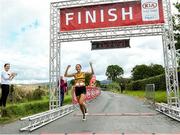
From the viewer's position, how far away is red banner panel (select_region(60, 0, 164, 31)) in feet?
49.9

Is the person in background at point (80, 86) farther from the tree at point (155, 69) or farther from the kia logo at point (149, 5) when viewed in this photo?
the tree at point (155, 69)

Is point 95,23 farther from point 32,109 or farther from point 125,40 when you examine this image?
point 32,109

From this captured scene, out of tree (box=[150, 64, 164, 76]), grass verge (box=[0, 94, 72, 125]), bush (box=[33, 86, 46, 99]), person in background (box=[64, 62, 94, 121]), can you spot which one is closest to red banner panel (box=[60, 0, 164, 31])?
grass verge (box=[0, 94, 72, 125])

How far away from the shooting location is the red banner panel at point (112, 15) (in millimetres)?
15203

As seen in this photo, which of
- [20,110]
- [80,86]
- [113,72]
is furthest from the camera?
[113,72]

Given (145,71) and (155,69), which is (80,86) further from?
(155,69)

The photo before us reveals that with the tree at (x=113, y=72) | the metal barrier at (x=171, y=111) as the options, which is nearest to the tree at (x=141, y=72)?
the tree at (x=113, y=72)

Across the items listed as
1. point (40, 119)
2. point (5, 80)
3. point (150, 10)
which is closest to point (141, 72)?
point (150, 10)

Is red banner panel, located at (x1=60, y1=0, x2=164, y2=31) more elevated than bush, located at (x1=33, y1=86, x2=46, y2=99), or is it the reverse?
red banner panel, located at (x1=60, y1=0, x2=164, y2=31)

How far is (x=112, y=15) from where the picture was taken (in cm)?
1557

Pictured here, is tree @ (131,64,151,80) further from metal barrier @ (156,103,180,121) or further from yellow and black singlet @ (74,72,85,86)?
yellow and black singlet @ (74,72,85,86)

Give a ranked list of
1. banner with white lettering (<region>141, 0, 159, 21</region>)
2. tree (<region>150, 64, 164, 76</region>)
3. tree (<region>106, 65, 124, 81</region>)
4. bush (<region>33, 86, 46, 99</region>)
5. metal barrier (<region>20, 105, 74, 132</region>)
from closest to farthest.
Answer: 1. metal barrier (<region>20, 105, 74, 132</region>)
2. banner with white lettering (<region>141, 0, 159, 21</region>)
3. bush (<region>33, 86, 46, 99</region>)
4. tree (<region>150, 64, 164, 76</region>)
5. tree (<region>106, 65, 124, 81</region>)

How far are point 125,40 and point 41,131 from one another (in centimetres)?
807

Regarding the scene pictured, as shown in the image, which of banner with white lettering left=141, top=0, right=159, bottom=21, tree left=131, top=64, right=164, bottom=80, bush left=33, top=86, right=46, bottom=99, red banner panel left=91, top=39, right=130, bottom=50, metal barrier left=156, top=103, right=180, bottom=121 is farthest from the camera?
tree left=131, top=64, right=164, bottom=80
